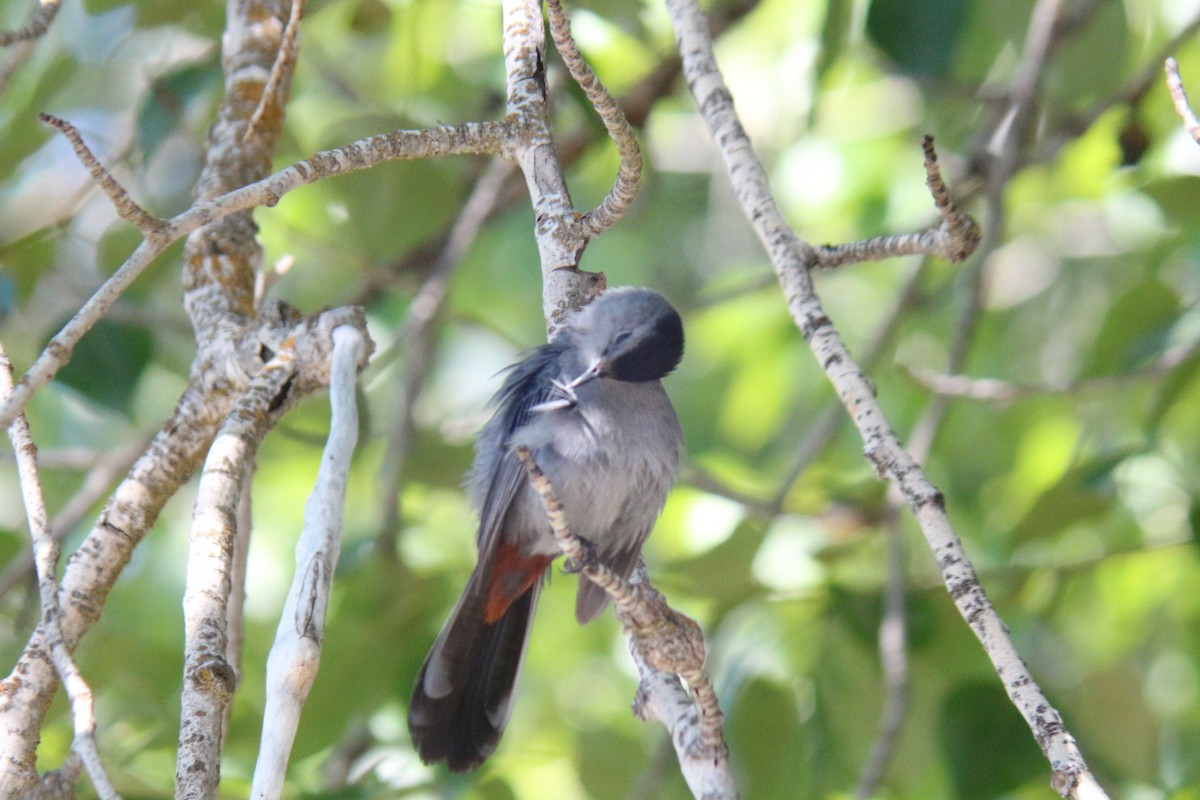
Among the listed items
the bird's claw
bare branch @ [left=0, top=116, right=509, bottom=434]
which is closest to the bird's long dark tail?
the bird's claw

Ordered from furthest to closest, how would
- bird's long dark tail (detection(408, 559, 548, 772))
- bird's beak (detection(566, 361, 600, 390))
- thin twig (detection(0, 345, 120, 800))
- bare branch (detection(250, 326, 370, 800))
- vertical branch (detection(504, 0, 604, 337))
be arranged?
bird's long dark tail (detection(408, 559, 548, 772))
bird's beak (detection(566, 361, 600, 390))
vertical branch (detection(504, 0, 604, 337))
bare branch (detection(250, 326, 370, 800))
thin twig (detection(0, 345, 120, 800))

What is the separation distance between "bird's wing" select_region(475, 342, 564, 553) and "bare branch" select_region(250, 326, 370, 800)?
3.35 feet

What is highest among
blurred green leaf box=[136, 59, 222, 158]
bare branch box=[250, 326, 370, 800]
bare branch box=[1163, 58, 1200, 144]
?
blurred green leaf box=[136, 59, 222, 158]

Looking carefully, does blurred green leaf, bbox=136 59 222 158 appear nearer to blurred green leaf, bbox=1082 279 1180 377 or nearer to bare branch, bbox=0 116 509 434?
bare branch, bbox=0 116 509 434

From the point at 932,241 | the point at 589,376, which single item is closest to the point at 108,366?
the point at 589,376

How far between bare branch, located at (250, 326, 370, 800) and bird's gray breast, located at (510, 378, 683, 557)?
3.49 ft

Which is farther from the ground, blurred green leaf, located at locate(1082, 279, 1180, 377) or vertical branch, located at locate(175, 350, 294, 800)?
blurred green leaf, located at locate(1082, 279, 1180, 377)

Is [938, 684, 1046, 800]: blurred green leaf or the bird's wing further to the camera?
[938, 684, 1046, 800]: blurred green leaf

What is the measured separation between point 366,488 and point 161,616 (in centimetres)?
118

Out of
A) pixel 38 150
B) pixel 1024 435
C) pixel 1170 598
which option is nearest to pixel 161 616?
pixel 38 150

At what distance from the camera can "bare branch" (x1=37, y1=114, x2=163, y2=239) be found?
2.25 metres

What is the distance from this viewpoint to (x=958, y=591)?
2.15 meters

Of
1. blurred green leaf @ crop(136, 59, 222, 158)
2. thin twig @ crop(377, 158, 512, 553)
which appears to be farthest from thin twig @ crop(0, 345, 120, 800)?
blurred green leaf @ crop(136, 59, 222, 158)

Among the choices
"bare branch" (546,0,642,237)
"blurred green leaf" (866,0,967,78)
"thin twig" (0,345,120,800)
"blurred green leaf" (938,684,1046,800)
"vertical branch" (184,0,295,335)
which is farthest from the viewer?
"blurred green leaf" (866,0,967,78)
